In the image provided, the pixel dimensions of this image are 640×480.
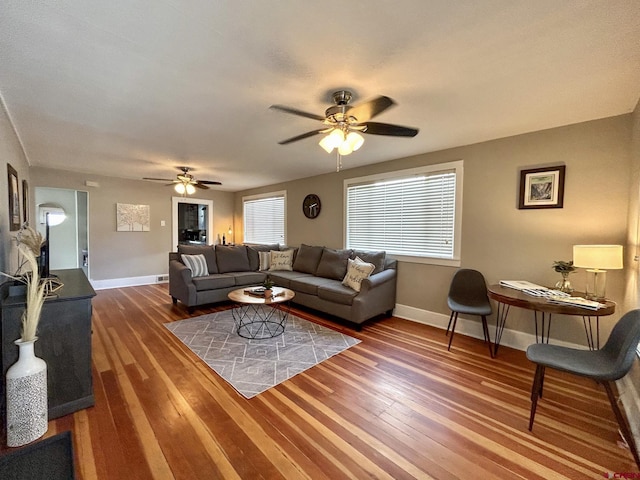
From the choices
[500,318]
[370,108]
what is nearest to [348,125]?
[370,108]

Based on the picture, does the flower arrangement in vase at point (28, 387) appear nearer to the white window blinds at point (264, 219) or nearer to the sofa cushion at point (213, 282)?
the sofa cushion at point (213, 282)

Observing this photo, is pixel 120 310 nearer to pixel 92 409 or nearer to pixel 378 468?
pixel 92 409

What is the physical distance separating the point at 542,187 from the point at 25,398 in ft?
14.9

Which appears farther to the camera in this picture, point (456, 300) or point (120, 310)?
point (120, 310)

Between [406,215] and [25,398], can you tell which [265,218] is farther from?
[25,398]

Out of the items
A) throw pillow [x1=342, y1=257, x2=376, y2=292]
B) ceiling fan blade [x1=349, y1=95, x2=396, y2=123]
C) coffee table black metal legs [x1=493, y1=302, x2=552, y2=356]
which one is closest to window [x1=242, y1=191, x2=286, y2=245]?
throw pillow [x1=342, y1=257, x2=376, y2=292]

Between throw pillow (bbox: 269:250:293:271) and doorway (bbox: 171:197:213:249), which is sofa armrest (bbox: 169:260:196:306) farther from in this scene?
doorway (bbox: 171:197:213:249)

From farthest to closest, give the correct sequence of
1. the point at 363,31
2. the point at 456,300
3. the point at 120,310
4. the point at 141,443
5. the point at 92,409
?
the point at 120,310
the point at 456,300
the point at 92,409
the point at 141,443
the point at 363,31

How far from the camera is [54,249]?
20.8ft

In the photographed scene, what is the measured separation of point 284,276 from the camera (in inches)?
184

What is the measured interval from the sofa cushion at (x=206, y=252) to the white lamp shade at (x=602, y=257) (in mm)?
4866

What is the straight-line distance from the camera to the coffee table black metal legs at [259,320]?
3357 mm

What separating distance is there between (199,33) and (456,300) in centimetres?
350

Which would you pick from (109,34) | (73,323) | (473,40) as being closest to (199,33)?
(109,34)
